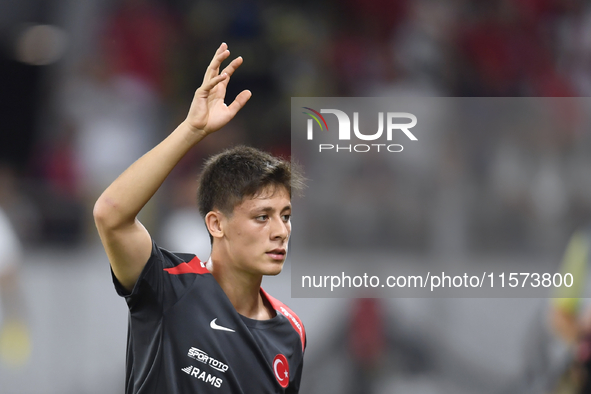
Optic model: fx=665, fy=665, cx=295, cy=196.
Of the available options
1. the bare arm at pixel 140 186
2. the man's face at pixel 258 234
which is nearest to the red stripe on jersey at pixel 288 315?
the man's face at pixel 258 234

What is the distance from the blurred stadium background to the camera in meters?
4.90

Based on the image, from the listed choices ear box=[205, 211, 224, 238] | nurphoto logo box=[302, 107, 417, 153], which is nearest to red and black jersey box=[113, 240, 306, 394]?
ear box=[205, 211, 224, 238]

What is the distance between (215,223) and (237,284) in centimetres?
23

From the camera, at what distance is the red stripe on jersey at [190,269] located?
2177 mm

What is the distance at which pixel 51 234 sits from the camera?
499 centimetres

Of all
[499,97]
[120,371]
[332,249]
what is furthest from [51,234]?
[499,97]

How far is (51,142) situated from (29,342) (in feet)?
5.67

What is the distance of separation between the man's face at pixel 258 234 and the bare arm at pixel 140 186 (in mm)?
375

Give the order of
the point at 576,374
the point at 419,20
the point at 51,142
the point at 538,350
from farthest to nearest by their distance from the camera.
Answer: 1. the point at 419,20
2. the point at 51,142
3. the point at 538,350
4. the point at 576,374

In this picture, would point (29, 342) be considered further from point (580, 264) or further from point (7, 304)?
point (580, 264)

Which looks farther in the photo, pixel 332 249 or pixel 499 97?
pixel 499 97

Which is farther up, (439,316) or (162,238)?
(162,238)

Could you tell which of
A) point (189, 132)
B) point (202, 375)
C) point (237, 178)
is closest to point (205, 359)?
point (202, 375)

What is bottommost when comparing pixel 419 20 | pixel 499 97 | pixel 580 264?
pixel 580 264
